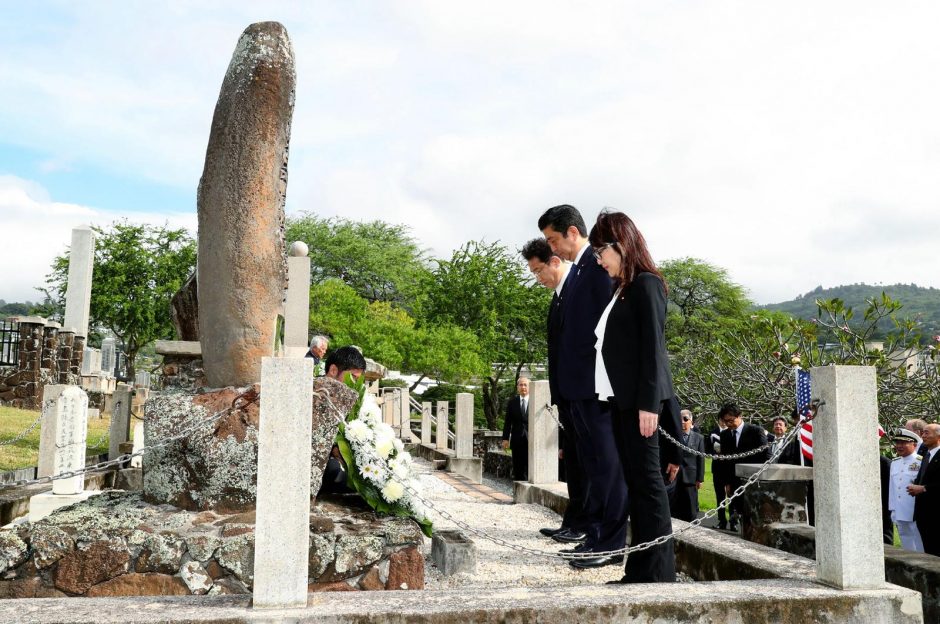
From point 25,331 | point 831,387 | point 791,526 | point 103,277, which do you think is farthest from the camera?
point 103,277

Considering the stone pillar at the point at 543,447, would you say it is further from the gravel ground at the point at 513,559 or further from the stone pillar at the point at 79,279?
the stone pillar at the point at 79,279

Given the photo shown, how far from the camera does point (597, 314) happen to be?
4324 millimetres

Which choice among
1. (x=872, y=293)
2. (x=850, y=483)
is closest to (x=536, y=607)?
(x=850, y=483)

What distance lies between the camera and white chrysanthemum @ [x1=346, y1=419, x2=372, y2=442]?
417 cm

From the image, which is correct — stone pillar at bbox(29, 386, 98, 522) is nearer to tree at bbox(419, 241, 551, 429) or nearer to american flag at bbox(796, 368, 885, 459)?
american flag at bbox(796, 368, 885, 459)

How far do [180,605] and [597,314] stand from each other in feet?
8.86

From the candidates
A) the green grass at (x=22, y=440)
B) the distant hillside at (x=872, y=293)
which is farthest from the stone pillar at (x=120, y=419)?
the distant hillside at (x=872, y=293)

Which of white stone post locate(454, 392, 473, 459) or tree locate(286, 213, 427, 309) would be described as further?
tree locate(286, 213, 427, 309)

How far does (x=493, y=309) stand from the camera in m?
31.0

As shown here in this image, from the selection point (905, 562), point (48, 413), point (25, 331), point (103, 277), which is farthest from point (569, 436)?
point (103, 277)

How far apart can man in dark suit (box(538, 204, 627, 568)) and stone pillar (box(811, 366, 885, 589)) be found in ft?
4.32

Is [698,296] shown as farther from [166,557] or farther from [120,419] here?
[166,557]

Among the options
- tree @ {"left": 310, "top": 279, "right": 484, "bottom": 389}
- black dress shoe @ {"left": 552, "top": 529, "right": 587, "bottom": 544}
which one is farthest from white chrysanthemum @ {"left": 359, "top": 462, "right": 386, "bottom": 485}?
tree @ {"left": 310, "top": 279, "right": 484, "bottom": 389}

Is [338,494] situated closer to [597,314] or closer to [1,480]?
[597,314]
